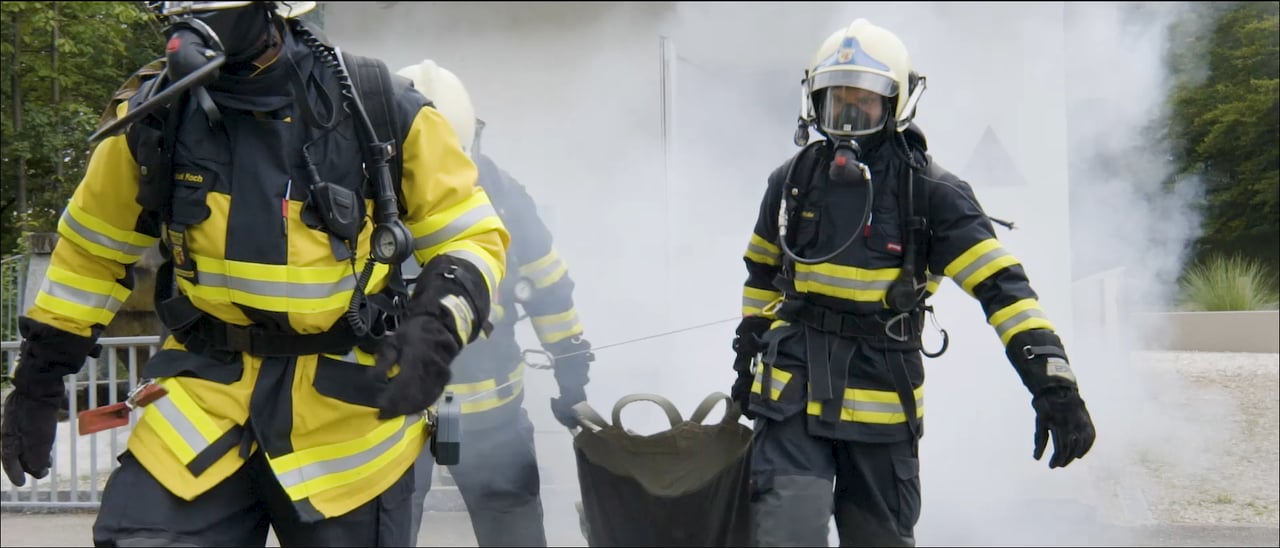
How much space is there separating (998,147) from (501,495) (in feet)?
10.2

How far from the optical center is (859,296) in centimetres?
370

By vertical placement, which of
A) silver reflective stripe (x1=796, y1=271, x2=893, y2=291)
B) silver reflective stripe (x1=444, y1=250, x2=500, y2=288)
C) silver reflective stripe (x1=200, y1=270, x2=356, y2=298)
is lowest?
silver reflective stripe (x1=796, y1=271, x2=893, y2=291)

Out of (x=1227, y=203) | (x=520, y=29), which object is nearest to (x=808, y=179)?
(x=520, y=29)

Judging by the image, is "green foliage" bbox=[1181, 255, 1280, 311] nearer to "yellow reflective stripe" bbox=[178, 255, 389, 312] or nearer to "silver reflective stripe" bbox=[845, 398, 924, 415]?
"silver reflective stripe" bbox=[845, 398, 924, 415]

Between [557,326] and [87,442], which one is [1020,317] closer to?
[557,326]

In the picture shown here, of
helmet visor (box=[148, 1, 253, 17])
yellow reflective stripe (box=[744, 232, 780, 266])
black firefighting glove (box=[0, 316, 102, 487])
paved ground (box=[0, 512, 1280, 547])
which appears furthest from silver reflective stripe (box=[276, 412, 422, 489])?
paved ground (box=[0, 512, 1280, 547])

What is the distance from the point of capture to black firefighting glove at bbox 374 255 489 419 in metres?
2.25

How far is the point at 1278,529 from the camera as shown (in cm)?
612

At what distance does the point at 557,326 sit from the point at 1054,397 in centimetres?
177

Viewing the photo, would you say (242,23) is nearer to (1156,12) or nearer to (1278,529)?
(1278,529)

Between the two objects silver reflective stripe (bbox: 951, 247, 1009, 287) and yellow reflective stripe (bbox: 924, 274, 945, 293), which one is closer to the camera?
silver reflective stripe (bbox: 951, 247, 1009, 287)

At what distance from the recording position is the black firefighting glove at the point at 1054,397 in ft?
11.1

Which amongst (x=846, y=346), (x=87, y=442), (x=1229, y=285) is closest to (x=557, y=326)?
(x=846, y=346)

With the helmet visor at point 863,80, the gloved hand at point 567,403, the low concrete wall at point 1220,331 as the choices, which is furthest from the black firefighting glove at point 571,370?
the low concrete wall at point 1220,331
